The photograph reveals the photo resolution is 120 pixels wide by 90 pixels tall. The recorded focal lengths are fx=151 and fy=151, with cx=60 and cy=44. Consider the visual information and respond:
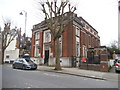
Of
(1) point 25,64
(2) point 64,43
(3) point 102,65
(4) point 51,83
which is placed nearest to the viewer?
(4) point 51,83

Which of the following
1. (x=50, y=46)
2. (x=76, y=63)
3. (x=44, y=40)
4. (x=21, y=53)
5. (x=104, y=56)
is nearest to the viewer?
(x=104, y=56)

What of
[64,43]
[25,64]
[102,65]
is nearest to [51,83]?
[102,65]

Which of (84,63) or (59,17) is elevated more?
(59,17)

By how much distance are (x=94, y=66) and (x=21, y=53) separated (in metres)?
23.1

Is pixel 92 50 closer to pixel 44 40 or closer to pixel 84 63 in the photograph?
pixel 84 63

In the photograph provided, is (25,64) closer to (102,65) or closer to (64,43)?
(64,43)

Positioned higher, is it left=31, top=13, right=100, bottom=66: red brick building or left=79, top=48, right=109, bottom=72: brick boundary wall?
left=31, top=13, right=100, bottom=66: red brick building

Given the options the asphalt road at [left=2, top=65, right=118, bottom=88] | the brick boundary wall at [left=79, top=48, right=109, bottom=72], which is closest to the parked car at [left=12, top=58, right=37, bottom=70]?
the asphalt road at [left=2, top=65, right=118, bottom=88]

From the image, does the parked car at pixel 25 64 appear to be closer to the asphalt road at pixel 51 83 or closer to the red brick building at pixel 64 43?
the red brick building at pixel 64 43

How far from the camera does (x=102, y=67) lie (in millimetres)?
17906

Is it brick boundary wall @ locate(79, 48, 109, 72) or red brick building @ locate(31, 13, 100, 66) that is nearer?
brick boundary wall @ locate(79, 48, 109, 72)

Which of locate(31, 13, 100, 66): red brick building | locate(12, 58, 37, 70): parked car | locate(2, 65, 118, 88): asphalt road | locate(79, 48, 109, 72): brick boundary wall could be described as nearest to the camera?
locate(2, 65, 118, 88): asphalt road

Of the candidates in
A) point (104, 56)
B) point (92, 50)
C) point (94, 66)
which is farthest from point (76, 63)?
point (104, 56)

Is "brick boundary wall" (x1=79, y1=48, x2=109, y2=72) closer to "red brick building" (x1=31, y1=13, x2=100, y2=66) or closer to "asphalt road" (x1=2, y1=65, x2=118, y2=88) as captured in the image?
"red brick building" (x1=31, y1=13, x2=100, y2=66)
